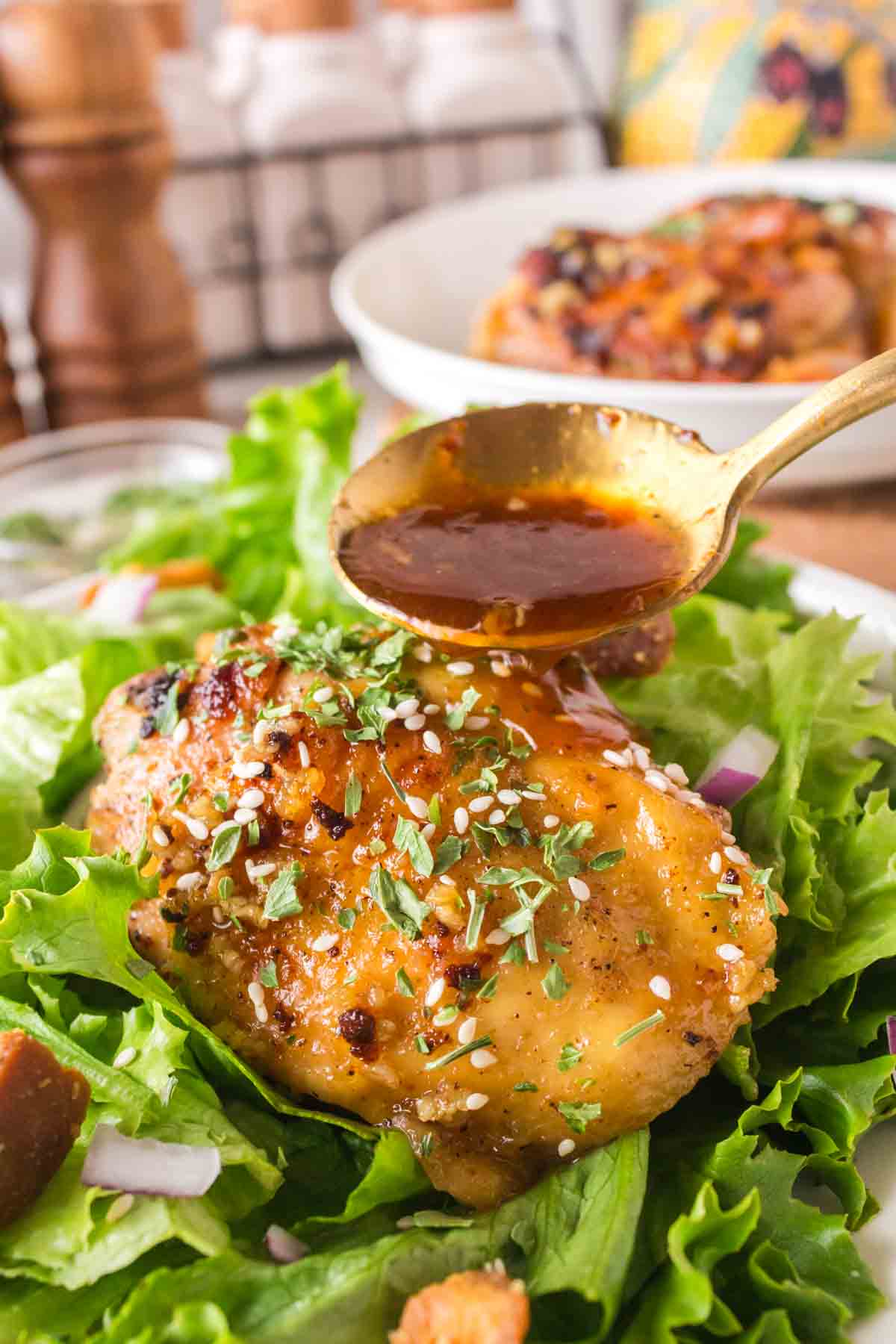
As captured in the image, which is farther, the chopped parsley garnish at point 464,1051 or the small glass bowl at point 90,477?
the small glass bowl at point 90,477

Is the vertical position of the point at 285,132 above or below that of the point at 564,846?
below

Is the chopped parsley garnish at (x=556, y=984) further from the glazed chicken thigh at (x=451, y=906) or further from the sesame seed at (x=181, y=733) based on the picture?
the sesame seed at (x=181, y=733)

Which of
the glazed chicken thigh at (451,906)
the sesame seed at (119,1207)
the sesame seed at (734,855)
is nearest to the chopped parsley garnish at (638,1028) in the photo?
the glazed chicken thigh at (451,906)

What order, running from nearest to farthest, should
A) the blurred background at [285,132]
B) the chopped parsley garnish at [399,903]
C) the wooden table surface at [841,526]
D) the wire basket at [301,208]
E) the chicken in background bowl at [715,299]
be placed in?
1. the chopped parsley garnish at [399,903]
2. the wooden table surface at [841,526]
3. the chicken in background bowl at [715,299]
4. the blurred background at [285,132]
5. the wire basket at [301,208]

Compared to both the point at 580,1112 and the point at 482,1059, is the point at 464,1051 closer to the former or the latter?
the point at 482,1059

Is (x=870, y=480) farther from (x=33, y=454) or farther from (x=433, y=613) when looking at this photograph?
(x=33, y=454)

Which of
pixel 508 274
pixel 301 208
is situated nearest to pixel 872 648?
pixel 508 274

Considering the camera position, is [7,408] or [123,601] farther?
[7,408]
